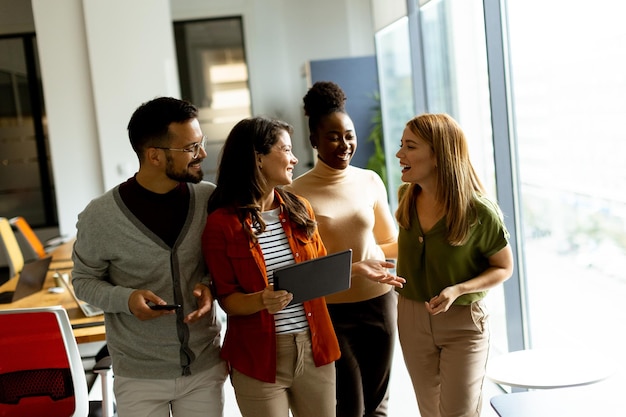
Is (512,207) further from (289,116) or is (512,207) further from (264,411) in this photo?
(289,116)

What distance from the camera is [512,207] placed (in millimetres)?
3504

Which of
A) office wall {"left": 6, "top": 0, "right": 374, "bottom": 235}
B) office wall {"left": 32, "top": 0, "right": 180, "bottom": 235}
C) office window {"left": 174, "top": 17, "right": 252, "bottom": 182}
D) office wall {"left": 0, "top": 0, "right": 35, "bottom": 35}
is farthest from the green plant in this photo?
office wall {"left": 0, "top": 0, "right": 35, "bottom": 35}

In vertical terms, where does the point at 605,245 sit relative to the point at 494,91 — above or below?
below

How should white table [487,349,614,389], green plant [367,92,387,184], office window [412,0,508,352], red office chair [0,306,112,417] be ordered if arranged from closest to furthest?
1. white table [487,349,614,389]
2. red office chair [0,306,112,417]
3. office window [412,0,508,352]
4. green plant [367,92,387,184]

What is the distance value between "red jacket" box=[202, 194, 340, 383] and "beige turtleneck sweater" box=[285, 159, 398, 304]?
49 centimetres

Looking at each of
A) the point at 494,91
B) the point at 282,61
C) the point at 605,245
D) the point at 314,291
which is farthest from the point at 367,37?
the point at 314,291

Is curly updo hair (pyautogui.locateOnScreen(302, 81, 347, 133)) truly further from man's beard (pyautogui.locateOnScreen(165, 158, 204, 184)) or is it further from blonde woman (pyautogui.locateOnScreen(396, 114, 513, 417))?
man's beard (pyautogui.locateOnScreen(165, 158, 204, 184))

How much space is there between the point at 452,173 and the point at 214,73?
23.4ft

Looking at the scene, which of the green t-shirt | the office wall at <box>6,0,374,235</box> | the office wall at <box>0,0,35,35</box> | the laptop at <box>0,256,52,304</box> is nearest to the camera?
the green t-shirt

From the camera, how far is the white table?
225 cm

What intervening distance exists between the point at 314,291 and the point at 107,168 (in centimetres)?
558

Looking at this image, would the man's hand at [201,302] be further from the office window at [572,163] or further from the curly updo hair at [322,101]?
the office window at [572,163]

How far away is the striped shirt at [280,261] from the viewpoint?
211 cm

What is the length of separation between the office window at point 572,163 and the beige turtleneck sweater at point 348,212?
0.85m
